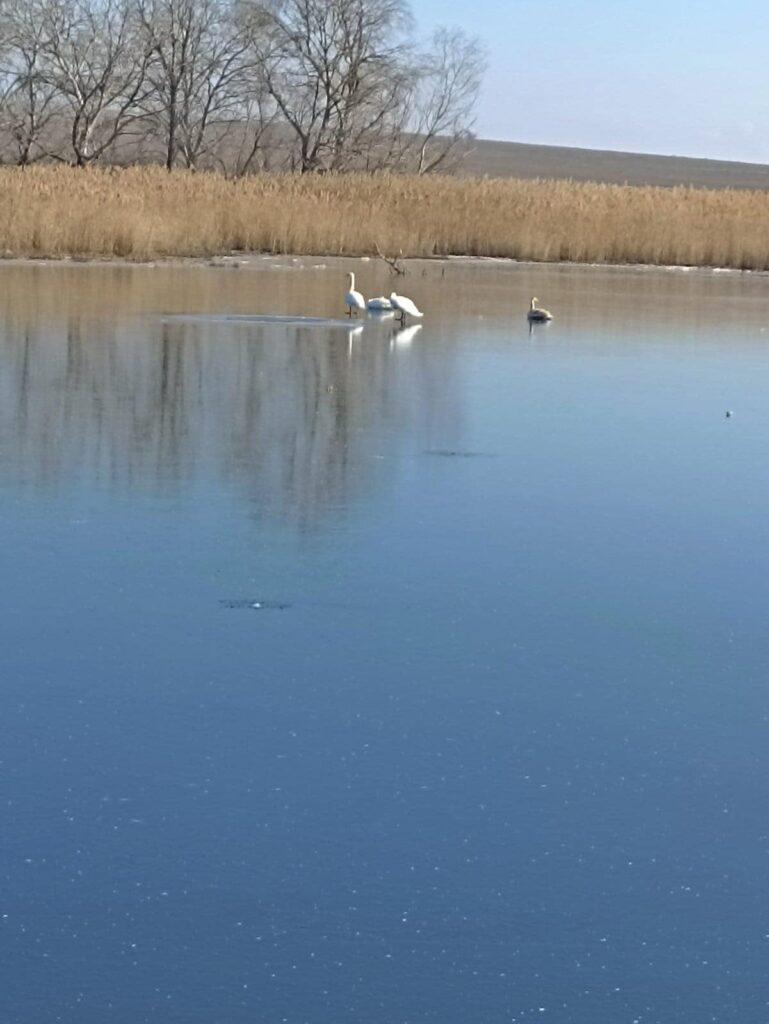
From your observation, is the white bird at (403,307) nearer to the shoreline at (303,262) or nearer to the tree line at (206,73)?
the shoreline at (303,262)

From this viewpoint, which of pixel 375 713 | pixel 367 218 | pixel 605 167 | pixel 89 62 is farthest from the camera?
pixel 605 167

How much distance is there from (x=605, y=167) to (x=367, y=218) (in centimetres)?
8839

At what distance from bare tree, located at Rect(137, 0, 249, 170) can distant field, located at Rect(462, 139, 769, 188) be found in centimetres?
4259

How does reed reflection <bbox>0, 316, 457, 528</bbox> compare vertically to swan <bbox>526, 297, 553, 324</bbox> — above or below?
below

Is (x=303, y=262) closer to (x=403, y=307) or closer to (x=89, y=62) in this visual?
(x=403, y=307)

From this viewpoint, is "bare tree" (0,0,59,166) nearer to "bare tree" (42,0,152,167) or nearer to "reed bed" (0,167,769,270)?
"bare tree" (42,0,152,167)

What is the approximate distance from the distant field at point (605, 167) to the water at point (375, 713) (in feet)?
276

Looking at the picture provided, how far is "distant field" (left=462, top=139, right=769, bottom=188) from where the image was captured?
98.8 m

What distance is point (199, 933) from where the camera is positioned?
3.11 meters

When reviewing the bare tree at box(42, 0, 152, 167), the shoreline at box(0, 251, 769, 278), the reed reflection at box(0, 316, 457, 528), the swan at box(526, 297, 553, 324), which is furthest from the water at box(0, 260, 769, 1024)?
the bare tree at box(42, 0, 152, 167)

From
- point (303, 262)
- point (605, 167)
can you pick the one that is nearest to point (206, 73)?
point (303, 262)

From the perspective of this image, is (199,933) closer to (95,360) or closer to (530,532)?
(530,532)

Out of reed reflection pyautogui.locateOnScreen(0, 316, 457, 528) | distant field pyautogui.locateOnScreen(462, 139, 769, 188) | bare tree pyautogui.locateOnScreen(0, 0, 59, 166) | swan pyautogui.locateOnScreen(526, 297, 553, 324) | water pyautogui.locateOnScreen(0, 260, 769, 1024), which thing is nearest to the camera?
water pyautogui.locateOnScreen(0, 260, 769, 1024)

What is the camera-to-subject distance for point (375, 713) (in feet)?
14.2
